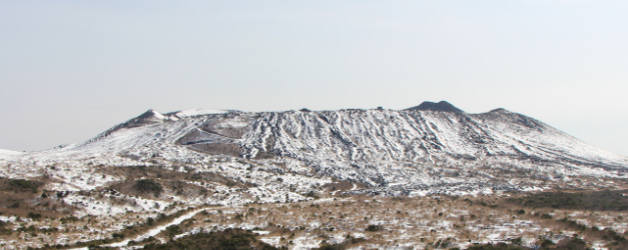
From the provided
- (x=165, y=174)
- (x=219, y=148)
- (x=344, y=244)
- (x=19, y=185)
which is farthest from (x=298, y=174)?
(x=344, y=244)

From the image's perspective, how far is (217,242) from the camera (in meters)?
28.3

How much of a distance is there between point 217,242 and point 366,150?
62815 mm

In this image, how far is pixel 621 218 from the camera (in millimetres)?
33125

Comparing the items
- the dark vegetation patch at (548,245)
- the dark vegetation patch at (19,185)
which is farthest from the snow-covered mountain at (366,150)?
the dark vegetation patch at (548,245)

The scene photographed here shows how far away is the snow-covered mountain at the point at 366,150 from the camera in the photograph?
67.1 metres

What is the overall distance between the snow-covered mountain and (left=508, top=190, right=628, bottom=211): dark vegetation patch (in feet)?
28.9

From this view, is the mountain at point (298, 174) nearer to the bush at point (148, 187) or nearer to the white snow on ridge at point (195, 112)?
the bush at point (148, 187)

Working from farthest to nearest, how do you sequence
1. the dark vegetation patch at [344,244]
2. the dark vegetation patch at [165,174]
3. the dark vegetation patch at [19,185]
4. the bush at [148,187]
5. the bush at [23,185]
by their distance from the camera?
the dark vegetation patch at [165,174] < the bush at [148,187] < the bush at [23,185] < the dark vegetation patch at [19,185] < the dark vegetation patch at [344,244]

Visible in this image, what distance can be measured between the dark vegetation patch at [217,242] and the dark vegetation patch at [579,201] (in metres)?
27.9

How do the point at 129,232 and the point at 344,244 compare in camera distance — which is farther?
the point at 129,232

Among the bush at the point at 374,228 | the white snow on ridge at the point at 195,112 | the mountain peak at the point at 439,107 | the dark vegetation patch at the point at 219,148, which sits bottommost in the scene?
the bush at the point at 374,228

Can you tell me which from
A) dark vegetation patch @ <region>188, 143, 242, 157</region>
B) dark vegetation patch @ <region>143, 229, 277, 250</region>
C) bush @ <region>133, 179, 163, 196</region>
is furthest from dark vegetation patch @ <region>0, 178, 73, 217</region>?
dark vegetation patch @ <region>188, 143, 242, 157</region>

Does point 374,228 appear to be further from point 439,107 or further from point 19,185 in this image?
point 439,107

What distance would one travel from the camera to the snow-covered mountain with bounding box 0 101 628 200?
220ft
